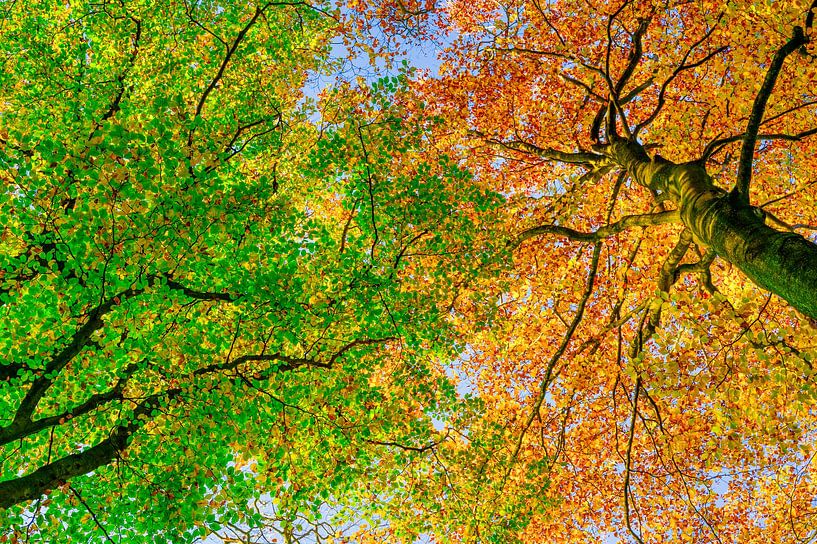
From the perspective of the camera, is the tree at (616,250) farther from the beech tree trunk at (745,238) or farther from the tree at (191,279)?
the tree at (191,279)

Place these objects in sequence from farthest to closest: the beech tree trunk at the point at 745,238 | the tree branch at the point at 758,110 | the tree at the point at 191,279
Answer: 1. the tree at the point at 191,279
2. the tree branch at the point at 758,110
3. the beech tree trunk at the point at 745,238

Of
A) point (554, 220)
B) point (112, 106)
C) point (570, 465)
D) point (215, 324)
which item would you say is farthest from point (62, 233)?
point (570, 465)

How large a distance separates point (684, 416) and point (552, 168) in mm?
7553

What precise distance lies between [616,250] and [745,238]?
9.48 m

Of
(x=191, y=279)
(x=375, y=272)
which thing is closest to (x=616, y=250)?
(x=375, y=272)

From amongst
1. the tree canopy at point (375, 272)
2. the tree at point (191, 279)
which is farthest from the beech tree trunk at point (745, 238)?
the tree at point (191, 279)

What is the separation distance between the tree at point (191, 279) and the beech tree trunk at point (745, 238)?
357cm

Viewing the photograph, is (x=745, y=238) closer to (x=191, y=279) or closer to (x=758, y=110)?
(x=758, y=110)

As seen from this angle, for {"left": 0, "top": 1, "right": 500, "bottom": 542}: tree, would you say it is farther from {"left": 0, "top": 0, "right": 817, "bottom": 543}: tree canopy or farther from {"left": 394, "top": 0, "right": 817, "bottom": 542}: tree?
{"left": 394, "top": 0, "right": 817, "bottom": 542}: tree

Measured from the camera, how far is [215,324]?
8.81 m

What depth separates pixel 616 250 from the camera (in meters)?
14.2

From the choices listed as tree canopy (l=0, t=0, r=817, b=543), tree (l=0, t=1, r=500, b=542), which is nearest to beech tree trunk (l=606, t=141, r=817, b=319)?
tree canopy (l=0, t=0, r=817, b=543)

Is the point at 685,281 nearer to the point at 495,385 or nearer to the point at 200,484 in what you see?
the point at 495,385

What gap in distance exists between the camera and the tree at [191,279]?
A: 6496mm
